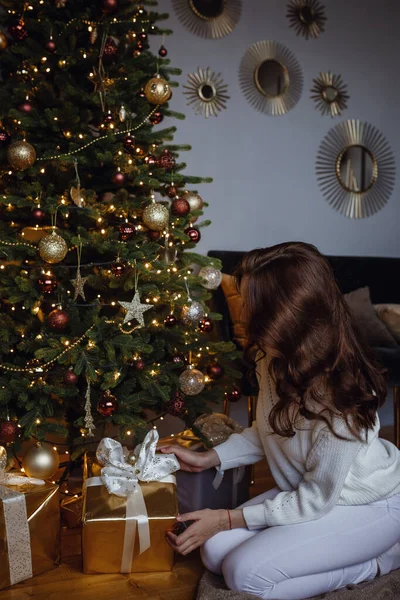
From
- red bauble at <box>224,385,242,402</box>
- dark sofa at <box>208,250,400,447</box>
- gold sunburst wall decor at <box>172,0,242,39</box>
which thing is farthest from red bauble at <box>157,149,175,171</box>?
gold sunburst wall decor at <box>172,0,242,39</box>

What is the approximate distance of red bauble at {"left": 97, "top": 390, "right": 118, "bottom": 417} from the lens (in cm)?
180

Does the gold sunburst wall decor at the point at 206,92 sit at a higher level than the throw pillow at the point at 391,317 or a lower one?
higher

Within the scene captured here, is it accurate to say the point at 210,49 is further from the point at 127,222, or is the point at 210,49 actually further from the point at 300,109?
the point at 127,222

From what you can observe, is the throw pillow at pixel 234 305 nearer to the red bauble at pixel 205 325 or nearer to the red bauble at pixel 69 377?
the red bauble at pixel 205 325

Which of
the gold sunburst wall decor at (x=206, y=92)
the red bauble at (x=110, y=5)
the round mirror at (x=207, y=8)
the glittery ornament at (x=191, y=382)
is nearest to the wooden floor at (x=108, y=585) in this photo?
the glittery ornament at (x=191, y=382)

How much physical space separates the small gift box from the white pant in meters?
0.20

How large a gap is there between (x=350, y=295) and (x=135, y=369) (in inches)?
68.3

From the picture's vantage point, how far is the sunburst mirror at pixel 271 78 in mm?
3514

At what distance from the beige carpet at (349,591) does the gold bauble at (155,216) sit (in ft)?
3.40

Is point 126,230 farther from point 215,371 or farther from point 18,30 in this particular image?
point 18,30

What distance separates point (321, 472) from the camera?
139 cm

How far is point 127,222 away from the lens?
1.94 metres

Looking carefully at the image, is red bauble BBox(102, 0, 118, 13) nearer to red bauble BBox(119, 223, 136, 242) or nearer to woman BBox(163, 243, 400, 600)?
red bauble BBox(119, 223, 136, 242)

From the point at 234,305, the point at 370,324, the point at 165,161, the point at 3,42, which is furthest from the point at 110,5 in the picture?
the point at 370,324
